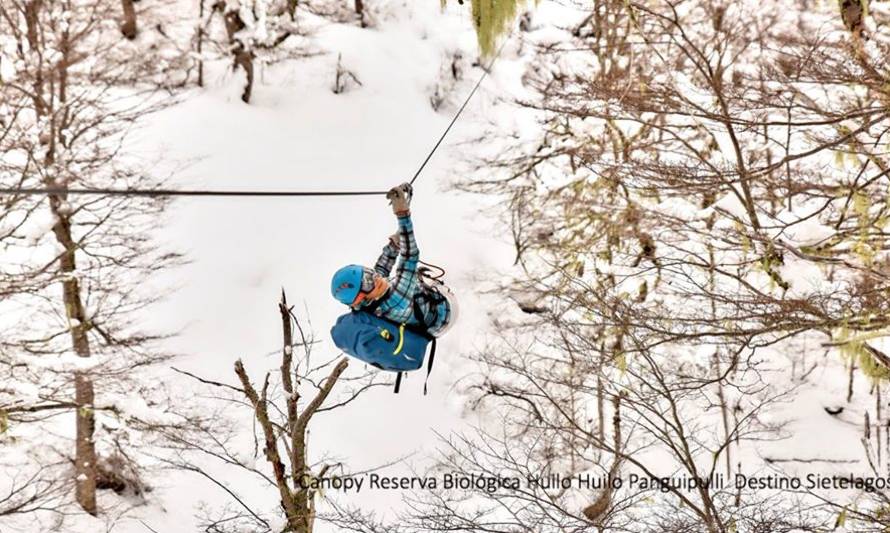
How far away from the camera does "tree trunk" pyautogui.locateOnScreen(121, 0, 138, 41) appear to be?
22266mm

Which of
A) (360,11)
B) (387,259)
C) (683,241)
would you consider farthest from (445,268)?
(387,259)

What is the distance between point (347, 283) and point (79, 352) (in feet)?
29.4

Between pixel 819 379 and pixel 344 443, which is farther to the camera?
pixel 819 379

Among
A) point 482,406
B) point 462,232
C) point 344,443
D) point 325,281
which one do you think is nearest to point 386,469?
point 344,443

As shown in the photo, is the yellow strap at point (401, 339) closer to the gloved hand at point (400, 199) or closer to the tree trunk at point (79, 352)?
the gloved hand at point (400, 199)

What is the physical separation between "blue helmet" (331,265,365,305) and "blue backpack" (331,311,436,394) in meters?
0.42

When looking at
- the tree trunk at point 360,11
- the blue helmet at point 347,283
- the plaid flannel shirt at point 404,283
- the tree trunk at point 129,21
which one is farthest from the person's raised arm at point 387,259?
the tree trunk at point 360,11

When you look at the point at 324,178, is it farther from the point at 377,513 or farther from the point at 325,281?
the point at 377,513

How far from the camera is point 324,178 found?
827 inches

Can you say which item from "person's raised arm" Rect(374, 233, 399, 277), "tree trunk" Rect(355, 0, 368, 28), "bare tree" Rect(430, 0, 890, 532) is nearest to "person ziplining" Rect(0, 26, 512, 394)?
"person's raised arm" Rect(374, 233, 399, 277)

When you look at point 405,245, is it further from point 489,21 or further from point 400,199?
point 489,21

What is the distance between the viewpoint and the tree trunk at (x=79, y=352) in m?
12.8

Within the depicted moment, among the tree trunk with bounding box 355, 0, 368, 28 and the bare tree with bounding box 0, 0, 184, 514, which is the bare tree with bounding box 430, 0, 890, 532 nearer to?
the bare tree with bounding box 0, 0, 184, 514

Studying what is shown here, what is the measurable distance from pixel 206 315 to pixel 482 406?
255 inches
